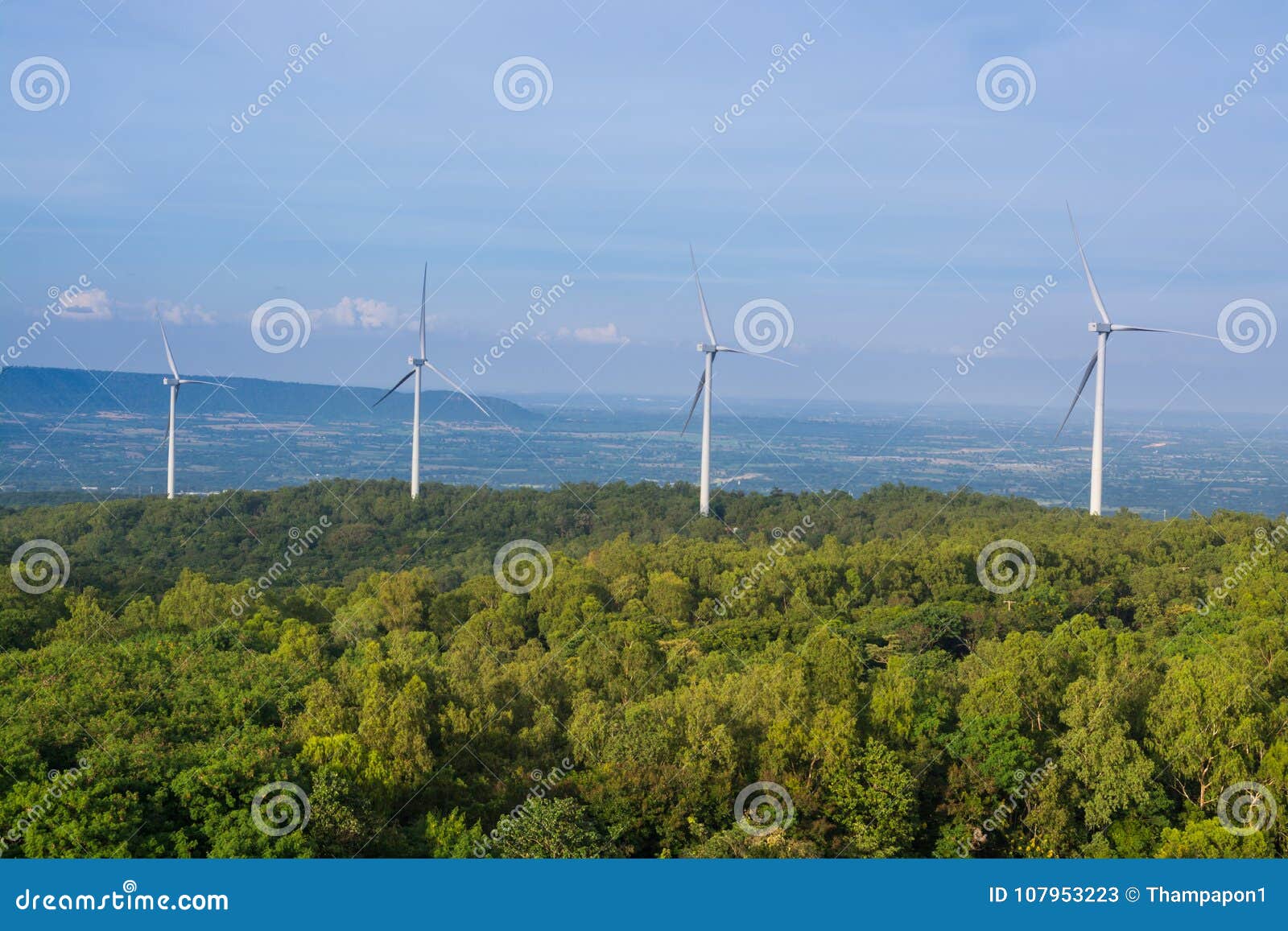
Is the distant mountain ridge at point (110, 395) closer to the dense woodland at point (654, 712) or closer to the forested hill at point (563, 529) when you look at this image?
the forested hill at point (563, 529)

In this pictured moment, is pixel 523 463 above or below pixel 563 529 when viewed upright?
above

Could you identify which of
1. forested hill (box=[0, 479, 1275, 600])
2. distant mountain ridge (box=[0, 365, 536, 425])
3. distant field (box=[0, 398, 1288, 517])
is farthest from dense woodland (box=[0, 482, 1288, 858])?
distant mountain ridge (box=[0, 365, 536, 425])

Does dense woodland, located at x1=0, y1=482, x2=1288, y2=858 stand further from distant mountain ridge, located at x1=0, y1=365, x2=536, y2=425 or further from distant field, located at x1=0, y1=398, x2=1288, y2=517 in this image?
distant mountain ridge, located at x1=0, y1=365, x2=536, y2=425

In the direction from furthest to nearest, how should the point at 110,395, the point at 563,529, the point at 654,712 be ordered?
1. the point at 110,395
2. the point at 563,529
3. the point at 654,712

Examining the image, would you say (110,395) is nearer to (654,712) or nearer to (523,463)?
(523,463)

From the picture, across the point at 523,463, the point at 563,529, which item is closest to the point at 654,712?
the point at 563,529

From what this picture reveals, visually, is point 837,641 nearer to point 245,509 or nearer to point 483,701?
point 483,701

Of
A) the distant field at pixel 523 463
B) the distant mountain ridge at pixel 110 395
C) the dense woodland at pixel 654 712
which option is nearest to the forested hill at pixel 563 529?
the dense woodland at pixel 654 712

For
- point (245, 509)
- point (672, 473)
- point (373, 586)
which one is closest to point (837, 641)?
point (373, 586)
